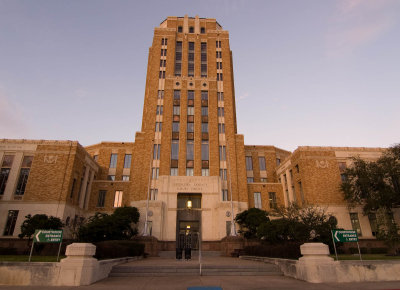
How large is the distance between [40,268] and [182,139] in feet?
101

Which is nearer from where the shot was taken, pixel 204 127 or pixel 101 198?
pixel 101 198

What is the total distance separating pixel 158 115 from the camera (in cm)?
4234

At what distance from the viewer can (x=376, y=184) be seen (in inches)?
1232

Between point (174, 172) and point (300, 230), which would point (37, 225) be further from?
Answer: point (300, 230)

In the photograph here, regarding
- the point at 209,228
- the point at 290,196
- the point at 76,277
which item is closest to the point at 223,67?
the point at 290,196

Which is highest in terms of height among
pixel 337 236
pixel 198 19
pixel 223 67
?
pixel 198 19

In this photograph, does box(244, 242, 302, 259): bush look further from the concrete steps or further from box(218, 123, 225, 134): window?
box(218, 123, 225, 134): window

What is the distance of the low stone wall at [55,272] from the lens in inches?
389

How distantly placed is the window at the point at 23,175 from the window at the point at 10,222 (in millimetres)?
2585

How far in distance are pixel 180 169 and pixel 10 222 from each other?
2277 cm

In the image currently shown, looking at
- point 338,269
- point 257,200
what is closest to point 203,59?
point 257,200

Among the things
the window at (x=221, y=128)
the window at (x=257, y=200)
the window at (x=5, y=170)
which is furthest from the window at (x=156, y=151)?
the window at (x=5, y=170)

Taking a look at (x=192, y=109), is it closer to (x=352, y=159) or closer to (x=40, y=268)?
(x=352, y=159)

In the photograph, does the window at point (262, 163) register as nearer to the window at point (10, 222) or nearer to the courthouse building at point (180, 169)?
the courthouse building at point (180, 169)
